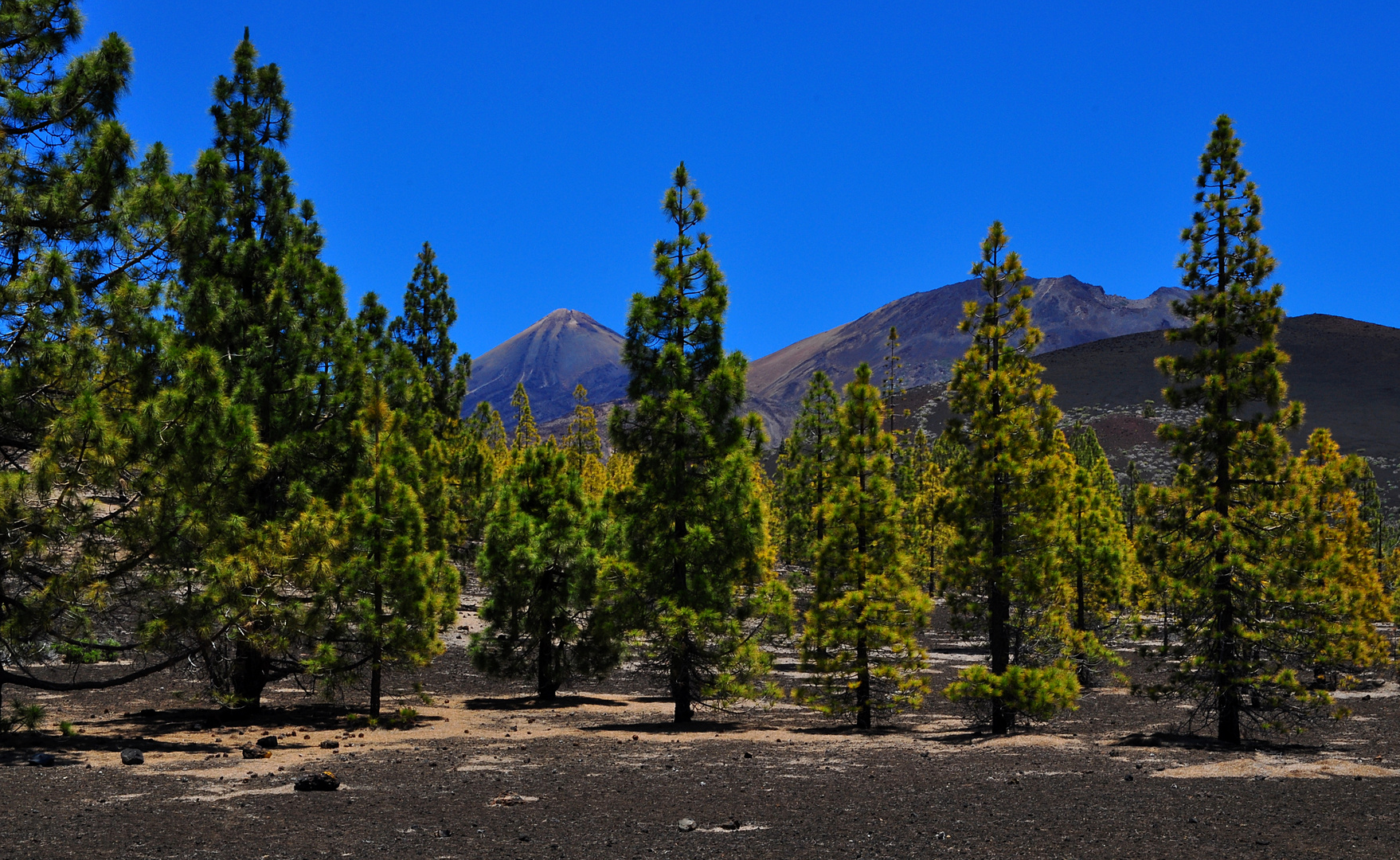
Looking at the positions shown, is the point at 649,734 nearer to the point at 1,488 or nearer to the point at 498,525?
the point at 498,525

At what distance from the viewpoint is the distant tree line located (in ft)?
39.7

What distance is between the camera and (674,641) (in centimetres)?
2023

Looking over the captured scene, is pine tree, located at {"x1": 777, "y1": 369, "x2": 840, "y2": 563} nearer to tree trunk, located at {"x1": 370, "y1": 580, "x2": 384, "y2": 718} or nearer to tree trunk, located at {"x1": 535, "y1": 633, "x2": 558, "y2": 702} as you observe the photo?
tree trunk, located at {"x1": 535, "y1": 633, "x2": 558, "y2": 702}

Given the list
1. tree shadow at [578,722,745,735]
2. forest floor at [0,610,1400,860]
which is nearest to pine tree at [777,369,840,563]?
tree shadow at [578,722,745,735]

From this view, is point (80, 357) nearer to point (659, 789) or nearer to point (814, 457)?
point (659, 789)

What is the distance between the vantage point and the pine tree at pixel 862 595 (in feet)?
67.8

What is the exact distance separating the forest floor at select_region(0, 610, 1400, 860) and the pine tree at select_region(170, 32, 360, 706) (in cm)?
220

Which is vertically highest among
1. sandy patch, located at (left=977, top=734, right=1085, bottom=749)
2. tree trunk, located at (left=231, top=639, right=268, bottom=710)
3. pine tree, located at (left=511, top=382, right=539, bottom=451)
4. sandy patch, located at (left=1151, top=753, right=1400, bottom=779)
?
pine tree, located at (left=511, top=382, right=539, bottom=451)

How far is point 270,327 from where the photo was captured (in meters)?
17.4

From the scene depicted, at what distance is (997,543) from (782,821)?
11.2m

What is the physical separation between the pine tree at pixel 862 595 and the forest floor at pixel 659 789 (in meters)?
1.05

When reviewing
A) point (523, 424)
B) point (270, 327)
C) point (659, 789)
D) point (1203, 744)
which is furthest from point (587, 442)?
point (659, 789)

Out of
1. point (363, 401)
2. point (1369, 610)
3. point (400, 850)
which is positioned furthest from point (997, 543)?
point (1369, 610)

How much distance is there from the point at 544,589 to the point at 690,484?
4.91 m
